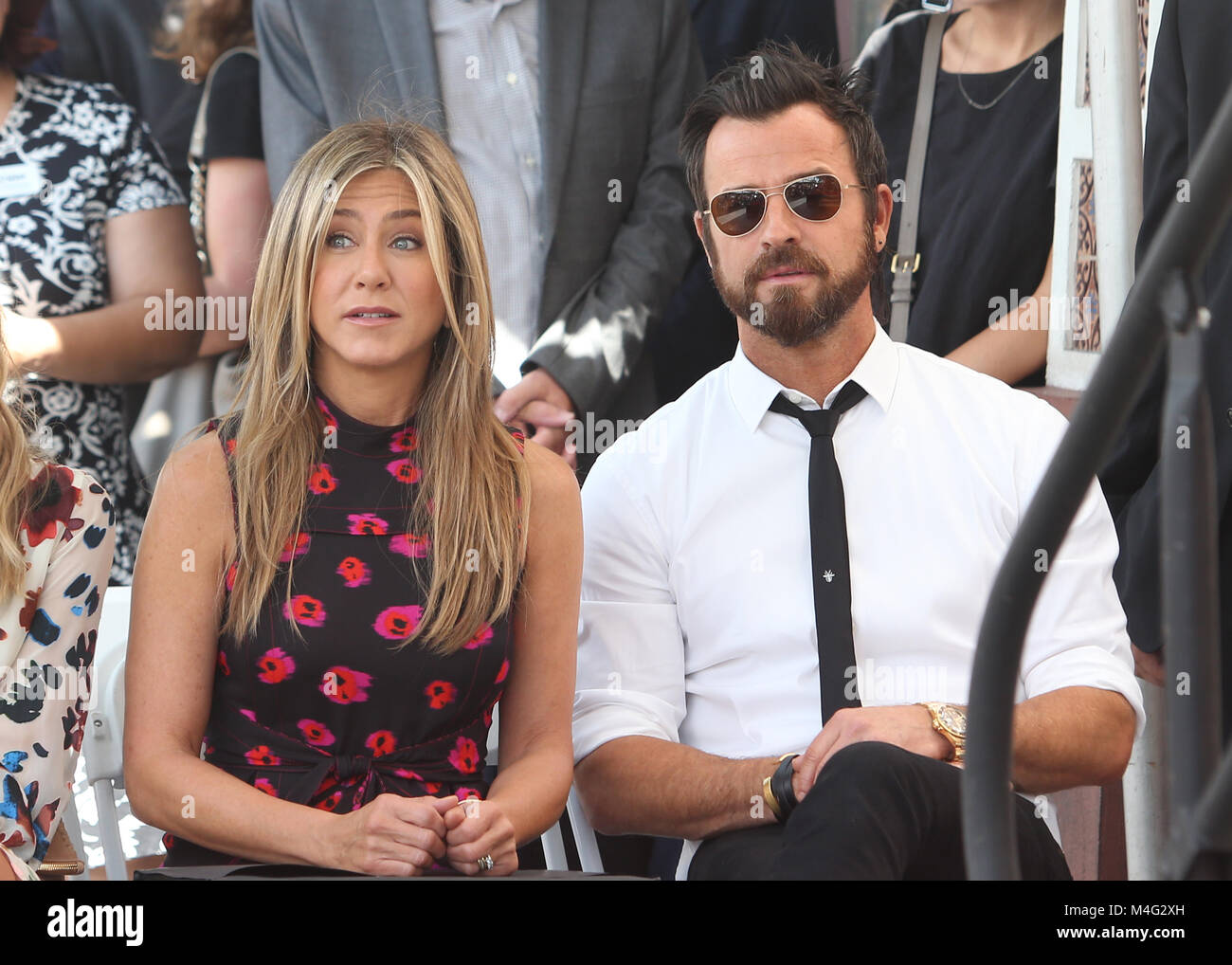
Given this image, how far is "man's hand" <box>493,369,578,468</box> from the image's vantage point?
3.05m

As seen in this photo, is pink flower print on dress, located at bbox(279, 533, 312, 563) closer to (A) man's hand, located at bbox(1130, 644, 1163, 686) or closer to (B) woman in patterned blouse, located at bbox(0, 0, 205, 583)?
(B) woman in patterned blouse, located at bbox(0, 0, 205, 583)

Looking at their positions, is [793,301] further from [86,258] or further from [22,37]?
[22,37]

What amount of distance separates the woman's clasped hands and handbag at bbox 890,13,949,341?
1.54 metres

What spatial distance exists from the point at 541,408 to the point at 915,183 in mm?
904

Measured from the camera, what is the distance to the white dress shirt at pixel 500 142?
10.4ft

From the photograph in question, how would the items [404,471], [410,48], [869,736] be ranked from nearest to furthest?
[869,736] → [404,471] → [410,48]

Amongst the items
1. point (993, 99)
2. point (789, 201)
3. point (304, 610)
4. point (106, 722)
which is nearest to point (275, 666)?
point (304, 610)

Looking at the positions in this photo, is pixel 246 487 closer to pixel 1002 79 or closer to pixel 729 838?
pixel 729 838

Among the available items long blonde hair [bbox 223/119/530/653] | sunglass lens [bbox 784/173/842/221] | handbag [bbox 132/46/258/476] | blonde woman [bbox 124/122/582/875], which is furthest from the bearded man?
handbag [bbox 132/46/258/476]

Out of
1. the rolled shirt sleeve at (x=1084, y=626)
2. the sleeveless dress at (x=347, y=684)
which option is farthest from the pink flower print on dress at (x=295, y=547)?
the rolled shirt sleeve at (x=1084, y=626)

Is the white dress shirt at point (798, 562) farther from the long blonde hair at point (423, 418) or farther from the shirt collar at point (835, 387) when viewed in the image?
the long blonde hair at point (423, 418)

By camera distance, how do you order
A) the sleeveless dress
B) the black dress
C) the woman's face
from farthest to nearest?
the black dress → the woman's face → the sleeveless dress

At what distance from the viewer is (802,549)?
7.61 ft

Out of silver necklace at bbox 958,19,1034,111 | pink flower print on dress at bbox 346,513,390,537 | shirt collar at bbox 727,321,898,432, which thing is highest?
silver necklace at bbox 958,19,1034,111
